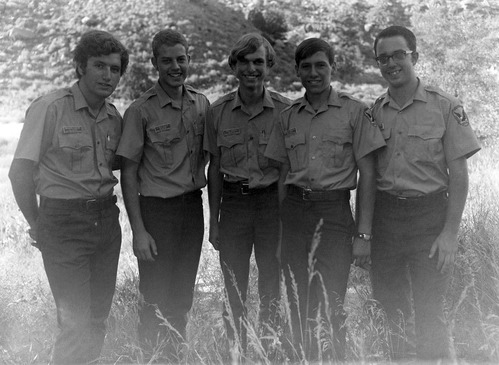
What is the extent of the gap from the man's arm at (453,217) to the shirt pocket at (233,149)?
4.42 ft

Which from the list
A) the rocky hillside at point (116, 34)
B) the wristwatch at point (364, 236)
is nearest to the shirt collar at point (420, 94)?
the wristwatch at point (364, 236)

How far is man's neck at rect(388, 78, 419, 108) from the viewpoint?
135 inches

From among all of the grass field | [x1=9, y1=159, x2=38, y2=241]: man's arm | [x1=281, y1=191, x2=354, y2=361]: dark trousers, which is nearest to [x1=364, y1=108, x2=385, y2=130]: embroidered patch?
[x1=281, y1=191, x2=354, y2=361]: dark trousers

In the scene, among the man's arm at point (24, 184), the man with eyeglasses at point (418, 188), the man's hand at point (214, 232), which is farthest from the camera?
the man's hand at point (214, 232)

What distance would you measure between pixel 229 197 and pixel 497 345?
6.16 feet

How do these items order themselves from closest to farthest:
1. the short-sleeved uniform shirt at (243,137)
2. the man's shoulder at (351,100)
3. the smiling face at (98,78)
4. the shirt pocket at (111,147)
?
the smiling face at (98,78) < the shirt pocket at (111,147) < the man's shoulder at (351,100) < the short-sleeved uniform shirt at (243,137)

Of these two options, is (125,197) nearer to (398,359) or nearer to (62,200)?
(62,200)

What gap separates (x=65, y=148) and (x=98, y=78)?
464 mm

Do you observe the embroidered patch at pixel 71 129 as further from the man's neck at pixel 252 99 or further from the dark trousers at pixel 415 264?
the dark trousers at pixel 415 264

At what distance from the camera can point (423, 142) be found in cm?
332

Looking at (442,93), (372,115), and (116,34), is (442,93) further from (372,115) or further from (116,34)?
(116,34)

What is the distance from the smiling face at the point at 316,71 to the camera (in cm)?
353

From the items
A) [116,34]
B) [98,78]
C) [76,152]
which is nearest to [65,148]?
[76,152]

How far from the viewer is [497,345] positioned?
3.39 m
